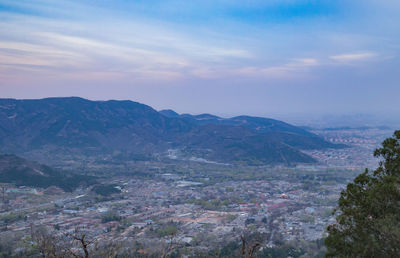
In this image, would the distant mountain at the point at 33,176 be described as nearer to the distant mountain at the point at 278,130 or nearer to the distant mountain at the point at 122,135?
the distant mountain at the point at 122,135

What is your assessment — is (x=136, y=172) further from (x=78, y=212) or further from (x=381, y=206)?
(x=381, y=206)

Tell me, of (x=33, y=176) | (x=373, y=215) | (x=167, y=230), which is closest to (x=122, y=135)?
(x=33, y=176)

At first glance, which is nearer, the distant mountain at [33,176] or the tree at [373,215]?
the tree at [373,215]

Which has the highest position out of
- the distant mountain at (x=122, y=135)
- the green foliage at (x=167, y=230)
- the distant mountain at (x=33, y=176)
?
the distant mountain at (x=122, y=135)

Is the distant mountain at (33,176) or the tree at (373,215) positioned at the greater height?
the tree at (373,215)

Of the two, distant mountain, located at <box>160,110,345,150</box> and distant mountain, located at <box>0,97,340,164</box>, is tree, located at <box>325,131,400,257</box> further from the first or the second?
distant mountain, located at <box>160,110,345,150</box>

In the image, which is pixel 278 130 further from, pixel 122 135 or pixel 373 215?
pixel 373 215

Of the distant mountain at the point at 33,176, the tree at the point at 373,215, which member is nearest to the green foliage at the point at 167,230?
the tree at the point at 373,215

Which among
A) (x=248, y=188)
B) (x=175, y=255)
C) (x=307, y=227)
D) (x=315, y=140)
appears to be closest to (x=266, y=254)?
(x=175, y=255)
